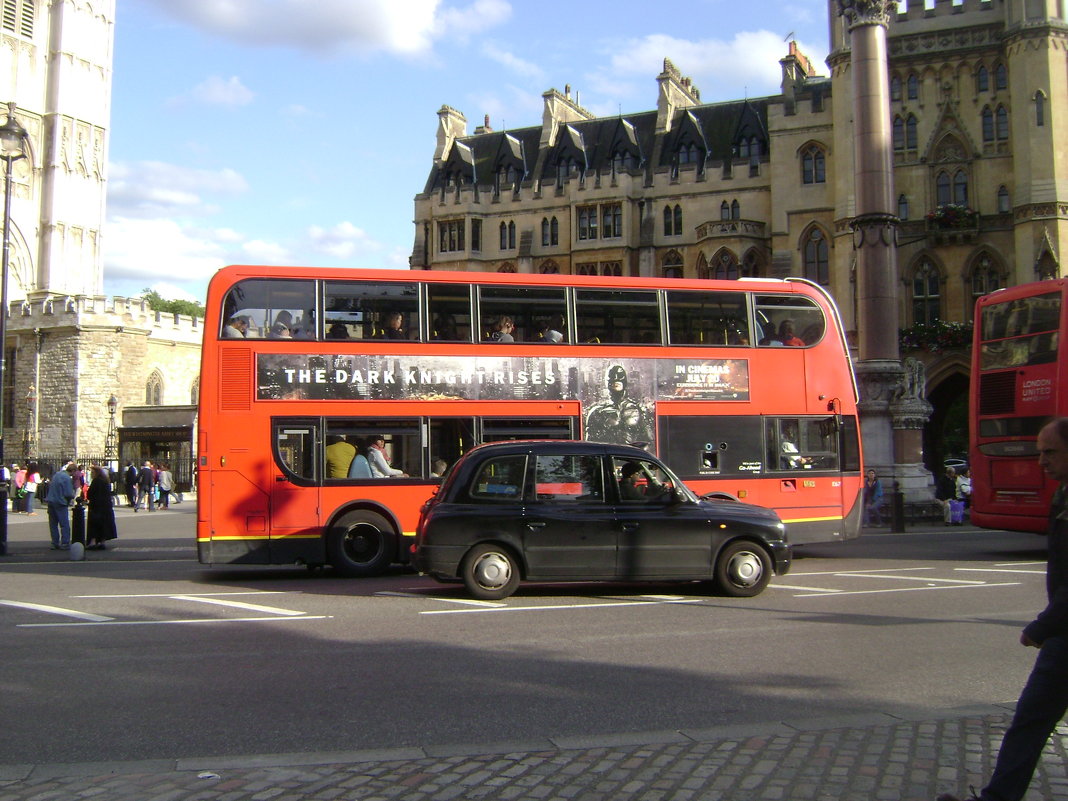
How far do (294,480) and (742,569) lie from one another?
5.90 meters

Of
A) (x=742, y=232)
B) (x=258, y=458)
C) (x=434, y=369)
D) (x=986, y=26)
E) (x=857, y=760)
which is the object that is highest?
(x=986, y=26)

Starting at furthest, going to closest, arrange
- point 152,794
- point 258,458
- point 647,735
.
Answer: point 258,458 → point 647,735 → point 152,794

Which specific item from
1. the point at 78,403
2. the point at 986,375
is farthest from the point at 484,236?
the point at 986,375

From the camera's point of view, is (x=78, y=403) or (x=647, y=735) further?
(x=78, y=403)

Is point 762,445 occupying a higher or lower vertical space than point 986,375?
lower

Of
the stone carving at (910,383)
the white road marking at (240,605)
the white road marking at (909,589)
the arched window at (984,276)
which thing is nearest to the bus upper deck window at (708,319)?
the white road marking at (909,589)

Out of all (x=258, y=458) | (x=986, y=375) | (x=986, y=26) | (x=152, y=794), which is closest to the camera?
(x=152, y=794)

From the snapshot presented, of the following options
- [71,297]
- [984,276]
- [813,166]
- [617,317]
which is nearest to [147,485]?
[71,297]

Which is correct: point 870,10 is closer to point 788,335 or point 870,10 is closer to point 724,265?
point 788,335

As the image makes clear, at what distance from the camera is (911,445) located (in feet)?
81.7

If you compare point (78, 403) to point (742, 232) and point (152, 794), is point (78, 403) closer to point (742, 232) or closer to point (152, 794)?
point (742, 232)

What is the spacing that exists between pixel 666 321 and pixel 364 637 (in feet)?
25.3

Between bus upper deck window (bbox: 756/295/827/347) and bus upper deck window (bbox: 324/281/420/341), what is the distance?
5125 millimetres

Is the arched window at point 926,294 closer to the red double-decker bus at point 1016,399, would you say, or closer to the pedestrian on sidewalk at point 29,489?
the red double-decker bus at point 1016,399
